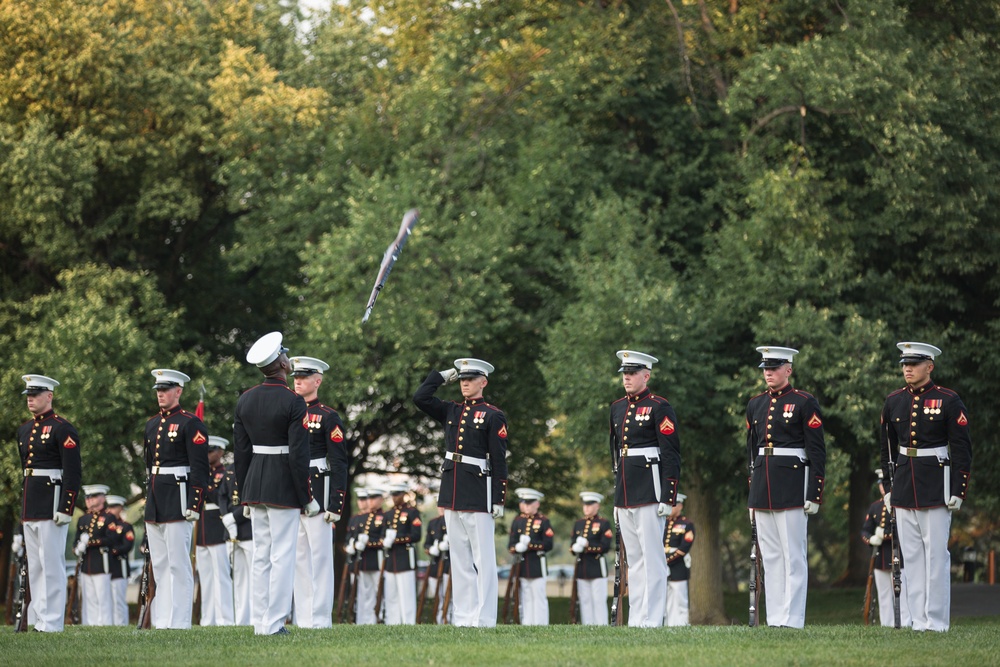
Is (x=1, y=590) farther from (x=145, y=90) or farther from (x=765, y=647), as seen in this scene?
(x=765, y=647)

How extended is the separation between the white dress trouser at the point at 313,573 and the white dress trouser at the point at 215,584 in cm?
519

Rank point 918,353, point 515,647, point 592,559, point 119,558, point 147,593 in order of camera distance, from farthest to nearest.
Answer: point 592,559, point 119,558, point 147,593, point 918,353, point 515,647

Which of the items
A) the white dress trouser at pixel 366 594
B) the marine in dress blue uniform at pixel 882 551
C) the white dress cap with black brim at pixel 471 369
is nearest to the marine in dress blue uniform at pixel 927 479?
the white dress cap with black brim at pixel 471 369

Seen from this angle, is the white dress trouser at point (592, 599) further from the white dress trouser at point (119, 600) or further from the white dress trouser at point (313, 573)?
the white dress trouser at point (313, 573)

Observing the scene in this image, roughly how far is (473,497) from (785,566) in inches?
109

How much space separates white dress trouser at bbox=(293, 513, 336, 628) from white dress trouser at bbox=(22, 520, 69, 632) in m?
2.23

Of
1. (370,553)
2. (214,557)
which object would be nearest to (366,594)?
(370,553)

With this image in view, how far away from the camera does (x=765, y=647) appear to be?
924 centimetres

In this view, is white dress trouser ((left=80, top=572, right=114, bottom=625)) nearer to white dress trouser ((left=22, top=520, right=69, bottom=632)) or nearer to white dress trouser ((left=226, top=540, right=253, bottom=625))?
white dress trouser ((left=226, top=540, right=253, bottom=625))

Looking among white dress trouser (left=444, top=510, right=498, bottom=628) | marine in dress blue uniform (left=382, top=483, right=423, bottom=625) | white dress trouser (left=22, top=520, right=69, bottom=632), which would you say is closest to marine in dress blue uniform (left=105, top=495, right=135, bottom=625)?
marine in dress blue uniform (left=382, top=483, right=423, bottom=625)

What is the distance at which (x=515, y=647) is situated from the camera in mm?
9195

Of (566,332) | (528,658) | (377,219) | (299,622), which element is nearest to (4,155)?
(377,219)

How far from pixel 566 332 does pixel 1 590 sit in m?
15.1

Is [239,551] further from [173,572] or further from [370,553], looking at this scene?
[173,572]
